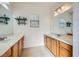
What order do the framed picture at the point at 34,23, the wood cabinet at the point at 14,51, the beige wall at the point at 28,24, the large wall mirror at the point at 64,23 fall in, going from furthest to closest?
1. the framed picture at the point at 34,23
2. the beige wall at the point at 28,24
3. the large wall mirror at the point at 64,23
4. the wood cabinet at the point at 14,51

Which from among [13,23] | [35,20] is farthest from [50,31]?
[13,23]

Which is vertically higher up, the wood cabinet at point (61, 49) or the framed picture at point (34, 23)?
the framed picture at point (34, 23)

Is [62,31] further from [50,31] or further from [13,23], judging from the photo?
[13,23]

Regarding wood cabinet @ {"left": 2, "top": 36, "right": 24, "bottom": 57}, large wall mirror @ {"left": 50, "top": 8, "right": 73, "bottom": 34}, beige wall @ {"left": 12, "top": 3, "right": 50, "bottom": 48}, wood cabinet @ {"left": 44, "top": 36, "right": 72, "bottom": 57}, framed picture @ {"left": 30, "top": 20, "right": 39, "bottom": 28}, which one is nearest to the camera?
wood cabinet @ {"left": 2, "top": 36, "right": 24, "bottom": 57}

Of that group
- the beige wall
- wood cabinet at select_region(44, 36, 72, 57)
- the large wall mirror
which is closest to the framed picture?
the beige wall

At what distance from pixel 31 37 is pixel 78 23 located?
Result: 5.15m

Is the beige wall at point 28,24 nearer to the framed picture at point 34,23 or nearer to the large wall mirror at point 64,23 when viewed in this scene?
the framed picture at point 34,23

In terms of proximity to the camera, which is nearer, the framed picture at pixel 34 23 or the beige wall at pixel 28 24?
the beige wall at pixel 28 24

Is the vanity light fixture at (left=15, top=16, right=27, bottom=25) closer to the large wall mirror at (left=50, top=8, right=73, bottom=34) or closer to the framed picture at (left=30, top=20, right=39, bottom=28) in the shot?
the framed picture at (left=30, top=20, right=39, bottom=28)

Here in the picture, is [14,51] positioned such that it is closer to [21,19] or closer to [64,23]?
[64,23]

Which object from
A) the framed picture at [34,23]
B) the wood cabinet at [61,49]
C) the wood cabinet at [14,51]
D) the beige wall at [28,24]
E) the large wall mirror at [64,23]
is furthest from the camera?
the framed picture at [34,23]

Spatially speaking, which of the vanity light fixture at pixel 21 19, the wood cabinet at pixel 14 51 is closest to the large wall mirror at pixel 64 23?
the vanity light fixture at pixel 21 19

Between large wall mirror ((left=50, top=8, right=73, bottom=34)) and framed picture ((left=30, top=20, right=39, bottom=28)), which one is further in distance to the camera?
framed picture ((left=30, top=20, right=39, bottom=28))

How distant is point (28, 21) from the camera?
673cm
